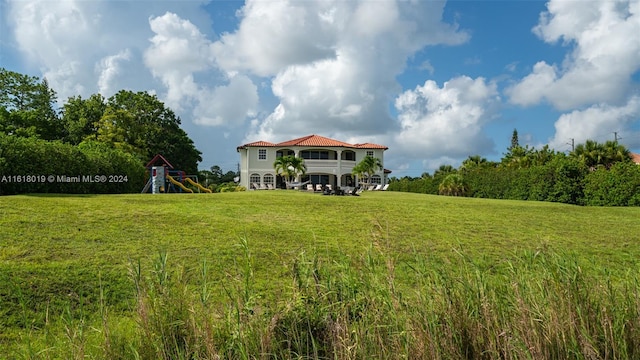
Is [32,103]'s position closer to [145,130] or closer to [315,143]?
[145,130]

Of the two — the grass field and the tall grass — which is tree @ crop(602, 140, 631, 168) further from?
the tall grass

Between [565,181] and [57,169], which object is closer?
[57,169]

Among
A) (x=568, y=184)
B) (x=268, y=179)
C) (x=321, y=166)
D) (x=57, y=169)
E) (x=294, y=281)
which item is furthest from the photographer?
(x=268, y=179)

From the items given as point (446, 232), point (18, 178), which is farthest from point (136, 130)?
point (446, 232)

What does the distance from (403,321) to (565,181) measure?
26.8 m

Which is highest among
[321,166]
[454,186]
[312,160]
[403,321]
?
[312,160]

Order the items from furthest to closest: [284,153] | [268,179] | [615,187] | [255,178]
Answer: [284,153], [268,179], [255,178], [615,187]

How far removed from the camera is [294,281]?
15.2 feet

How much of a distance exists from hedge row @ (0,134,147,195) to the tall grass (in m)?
15.9

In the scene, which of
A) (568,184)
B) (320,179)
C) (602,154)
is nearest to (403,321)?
(568,184)

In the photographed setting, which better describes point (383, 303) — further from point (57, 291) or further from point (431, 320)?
point (57, 291)

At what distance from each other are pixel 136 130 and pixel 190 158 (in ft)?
32.8

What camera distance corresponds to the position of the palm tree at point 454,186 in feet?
121

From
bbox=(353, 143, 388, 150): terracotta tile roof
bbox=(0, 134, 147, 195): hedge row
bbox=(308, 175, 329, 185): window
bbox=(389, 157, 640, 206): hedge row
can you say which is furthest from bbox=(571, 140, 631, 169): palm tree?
bbox=(0, 134, 147, 195): hedge row
